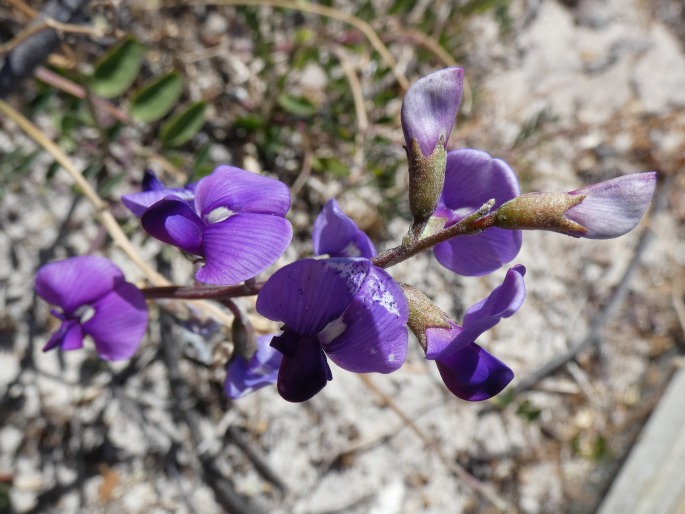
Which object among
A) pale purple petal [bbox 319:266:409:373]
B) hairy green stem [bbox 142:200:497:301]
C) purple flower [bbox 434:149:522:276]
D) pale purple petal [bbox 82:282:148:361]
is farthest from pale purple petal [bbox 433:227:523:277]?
pale purple petal [bbox 82:282:148:361]

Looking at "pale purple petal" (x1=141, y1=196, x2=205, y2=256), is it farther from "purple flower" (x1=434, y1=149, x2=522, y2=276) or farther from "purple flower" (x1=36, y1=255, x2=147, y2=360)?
"purple flower" (x1=434, y1=149, x2=522, y2=276)

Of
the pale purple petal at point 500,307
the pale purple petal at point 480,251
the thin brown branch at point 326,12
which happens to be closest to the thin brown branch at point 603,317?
the thin brown branch at point 326,12

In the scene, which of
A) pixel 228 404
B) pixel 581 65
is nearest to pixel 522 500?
pixel 228 404

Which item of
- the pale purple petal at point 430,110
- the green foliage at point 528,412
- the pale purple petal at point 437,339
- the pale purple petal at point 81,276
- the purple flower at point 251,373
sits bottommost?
the green foliage at point 528,412

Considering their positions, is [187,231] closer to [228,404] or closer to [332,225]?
[332,225]

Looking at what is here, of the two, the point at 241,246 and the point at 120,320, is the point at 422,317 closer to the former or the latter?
the point at 241,246

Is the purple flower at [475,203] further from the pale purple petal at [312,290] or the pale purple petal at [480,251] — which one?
the pale purple petal at [312,290]
